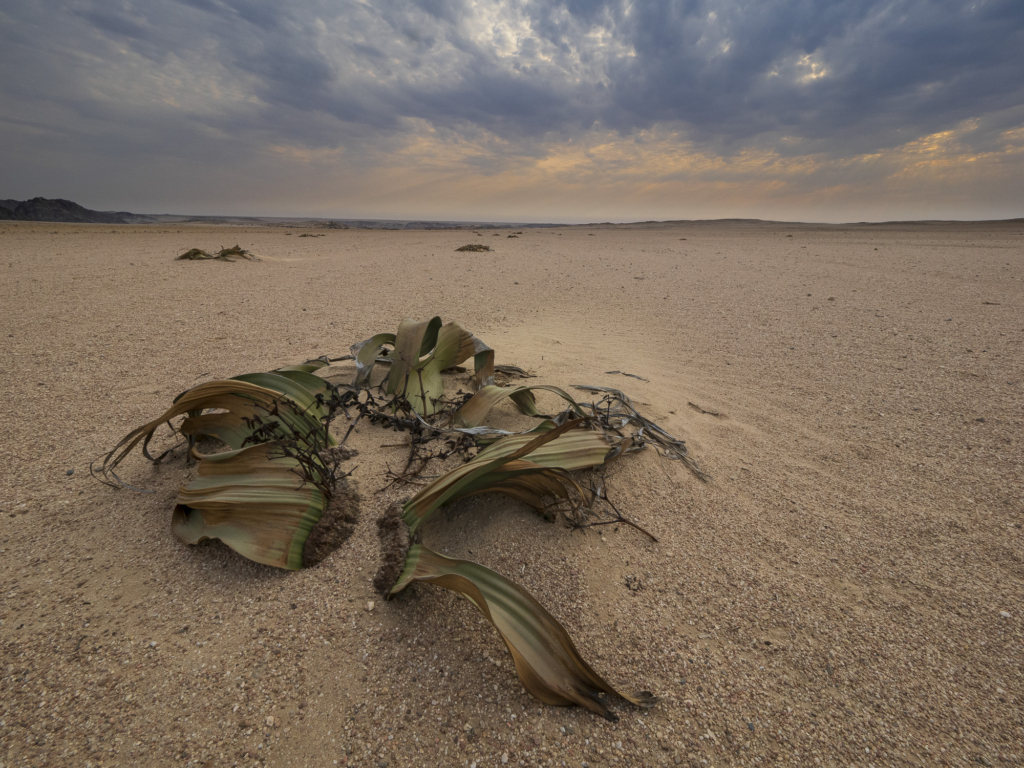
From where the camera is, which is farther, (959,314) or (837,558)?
(959,314)

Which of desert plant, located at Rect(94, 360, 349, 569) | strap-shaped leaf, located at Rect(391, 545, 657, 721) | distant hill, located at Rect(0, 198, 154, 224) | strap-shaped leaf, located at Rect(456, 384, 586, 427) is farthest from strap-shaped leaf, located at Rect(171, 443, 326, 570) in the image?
distant hill, located at Rect(0, 198, 154, 224)

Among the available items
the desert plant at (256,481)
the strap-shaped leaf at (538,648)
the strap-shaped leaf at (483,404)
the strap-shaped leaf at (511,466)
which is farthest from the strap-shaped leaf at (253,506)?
the strap-shaped leaf at (483,404)

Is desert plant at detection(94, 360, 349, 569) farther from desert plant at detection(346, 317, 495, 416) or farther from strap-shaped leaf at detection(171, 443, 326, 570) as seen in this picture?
desert plant at detection(346, 317, 495, 416)

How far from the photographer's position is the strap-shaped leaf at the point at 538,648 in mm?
995

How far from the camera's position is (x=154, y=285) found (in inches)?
216

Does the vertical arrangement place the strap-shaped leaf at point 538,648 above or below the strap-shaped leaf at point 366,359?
below

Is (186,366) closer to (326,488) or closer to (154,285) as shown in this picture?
(326,488)

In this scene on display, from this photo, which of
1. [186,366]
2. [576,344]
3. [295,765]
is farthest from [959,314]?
[186,366]

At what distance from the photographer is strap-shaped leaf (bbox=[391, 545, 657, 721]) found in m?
0.99

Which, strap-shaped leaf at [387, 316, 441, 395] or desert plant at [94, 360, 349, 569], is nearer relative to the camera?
desert plant at [94, 360, 349, 569]

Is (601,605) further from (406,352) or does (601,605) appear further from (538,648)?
(406,352)

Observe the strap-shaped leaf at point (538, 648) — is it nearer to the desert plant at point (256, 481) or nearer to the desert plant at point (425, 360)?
the desert plant at point (256, 481)

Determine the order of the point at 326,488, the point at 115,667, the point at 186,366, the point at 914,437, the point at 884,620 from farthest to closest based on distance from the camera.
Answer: the point at 186,366 < the point at 914,437 < the point at 326,488 < the point at 884,620 < the point at 115,667

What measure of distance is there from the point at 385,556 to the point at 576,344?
2.68m
